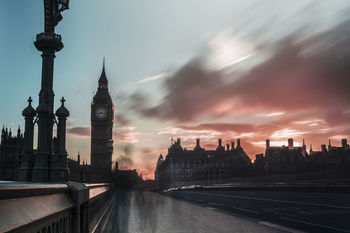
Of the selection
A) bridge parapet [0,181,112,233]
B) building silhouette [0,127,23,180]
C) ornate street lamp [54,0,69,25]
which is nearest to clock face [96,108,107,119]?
building silhouette [0,127,23,180]

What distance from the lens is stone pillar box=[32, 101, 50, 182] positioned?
40781 mm

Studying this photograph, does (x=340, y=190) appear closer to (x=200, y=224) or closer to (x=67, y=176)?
(x=200, y=224)

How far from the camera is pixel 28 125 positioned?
146 ft

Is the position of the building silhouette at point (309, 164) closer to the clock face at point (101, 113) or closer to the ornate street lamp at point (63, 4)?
the ornate street lamp at point (63, 4)

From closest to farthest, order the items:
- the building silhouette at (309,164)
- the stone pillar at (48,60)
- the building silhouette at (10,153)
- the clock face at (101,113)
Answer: the stone pillar at (48,60)
the building silhouette at (309,164)
the building silhouette at (10,153)
the clock face at (101,113)

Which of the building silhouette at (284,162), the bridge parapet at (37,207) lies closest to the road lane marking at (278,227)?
the bridge parapet at (37,207)

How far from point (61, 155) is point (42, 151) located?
2.37 m

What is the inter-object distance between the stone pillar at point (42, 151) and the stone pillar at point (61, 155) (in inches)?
34.2

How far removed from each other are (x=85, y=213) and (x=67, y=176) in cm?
3735

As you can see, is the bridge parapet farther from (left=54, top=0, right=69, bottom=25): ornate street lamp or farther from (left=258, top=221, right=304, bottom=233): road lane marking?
(left=54, top=0, right=69, bottom=25): ornate street lamp

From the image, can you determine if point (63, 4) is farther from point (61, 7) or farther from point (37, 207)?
point (37, 207)

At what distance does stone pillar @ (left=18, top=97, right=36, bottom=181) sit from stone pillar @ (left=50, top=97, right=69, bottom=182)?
2.82 meters

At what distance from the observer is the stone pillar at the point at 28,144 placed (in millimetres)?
42281

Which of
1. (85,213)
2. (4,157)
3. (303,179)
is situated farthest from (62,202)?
(4,157)
